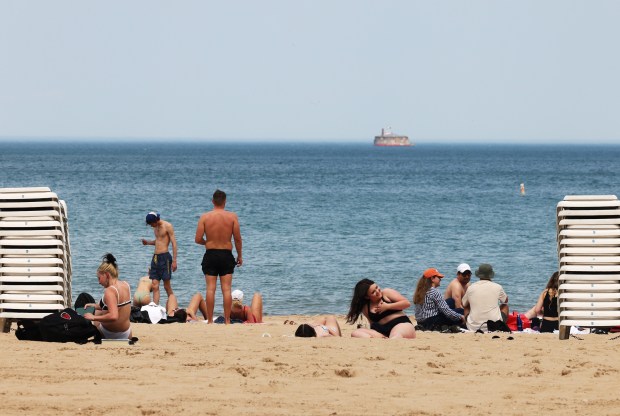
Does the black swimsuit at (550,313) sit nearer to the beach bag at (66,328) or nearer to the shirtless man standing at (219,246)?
the shirtless man standing at (219,246)

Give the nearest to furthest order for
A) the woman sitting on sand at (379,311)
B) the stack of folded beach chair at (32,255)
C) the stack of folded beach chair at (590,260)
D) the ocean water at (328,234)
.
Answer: the stack of folded beach chair at (32,255) → the stack of folded beach chair at (590,260) → the woman sitting on sand at (379,311) → the ocean water at (328,234)

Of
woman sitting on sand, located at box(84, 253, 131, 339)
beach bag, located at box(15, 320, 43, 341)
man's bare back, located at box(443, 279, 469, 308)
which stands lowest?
man's bare back, located at box(443, 279, 469, 308)

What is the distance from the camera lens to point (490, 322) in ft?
37.6

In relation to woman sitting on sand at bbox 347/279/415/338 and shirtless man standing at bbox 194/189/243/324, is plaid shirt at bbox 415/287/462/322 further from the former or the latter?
shirtless man standing at bbox 194/189/243/324

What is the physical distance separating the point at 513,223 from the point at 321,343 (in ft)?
94.6

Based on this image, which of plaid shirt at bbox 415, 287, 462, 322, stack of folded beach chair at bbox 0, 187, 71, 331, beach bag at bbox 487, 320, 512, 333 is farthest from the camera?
plaid shirt at bbox 415, 287, 462, 322

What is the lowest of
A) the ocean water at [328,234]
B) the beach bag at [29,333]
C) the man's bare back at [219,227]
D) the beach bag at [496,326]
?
the ocean water at [328,234]

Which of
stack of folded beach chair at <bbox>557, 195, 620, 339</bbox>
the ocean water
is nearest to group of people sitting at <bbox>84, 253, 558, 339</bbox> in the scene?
stack of folded beach chair at <bbox>557, 195, 620, 339</bbox>

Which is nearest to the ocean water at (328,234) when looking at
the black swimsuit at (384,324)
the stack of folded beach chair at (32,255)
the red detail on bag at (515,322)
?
the red detail on bag at (515,322)

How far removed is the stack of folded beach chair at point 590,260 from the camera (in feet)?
32.0

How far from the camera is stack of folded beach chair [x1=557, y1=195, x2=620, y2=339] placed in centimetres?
976

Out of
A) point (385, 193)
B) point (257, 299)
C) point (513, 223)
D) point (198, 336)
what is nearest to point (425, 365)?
point (198, 336)

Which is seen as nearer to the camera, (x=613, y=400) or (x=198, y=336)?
(x=613, y=400)

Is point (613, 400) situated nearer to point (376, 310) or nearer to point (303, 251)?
point (376, 310)
